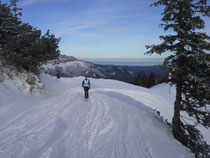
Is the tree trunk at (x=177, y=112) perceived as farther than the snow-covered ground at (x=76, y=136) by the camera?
Yes

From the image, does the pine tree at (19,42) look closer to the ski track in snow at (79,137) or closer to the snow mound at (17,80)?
the snow mound at (17,80)

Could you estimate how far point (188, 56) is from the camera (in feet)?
17.0

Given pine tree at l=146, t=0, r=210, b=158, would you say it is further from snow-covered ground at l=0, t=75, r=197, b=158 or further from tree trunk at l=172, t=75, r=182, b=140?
snow-covered ground at l=0, t=75, r=197, b=158

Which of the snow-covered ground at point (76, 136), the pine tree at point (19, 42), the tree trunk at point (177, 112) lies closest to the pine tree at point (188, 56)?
the tree trunk at point (177, 112)

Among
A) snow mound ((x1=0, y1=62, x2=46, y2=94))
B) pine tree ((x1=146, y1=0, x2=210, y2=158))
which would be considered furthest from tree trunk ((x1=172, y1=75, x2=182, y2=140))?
Result: snow mound ((x1=0, y1=62, x2=46, y2=94))

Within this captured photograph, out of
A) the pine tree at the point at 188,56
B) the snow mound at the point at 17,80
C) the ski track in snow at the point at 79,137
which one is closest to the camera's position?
the ski track in snow at the point at 79,137

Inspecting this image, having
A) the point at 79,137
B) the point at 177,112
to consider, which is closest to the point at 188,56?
the point at 177,112

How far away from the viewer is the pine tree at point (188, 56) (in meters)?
5.34

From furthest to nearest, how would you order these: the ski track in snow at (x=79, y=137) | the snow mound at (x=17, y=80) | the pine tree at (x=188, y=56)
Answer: the snow mound at (x=17, y=80) < the pine tree at (x=188, y=56) < the ski track in snow at (x=79, y=137)

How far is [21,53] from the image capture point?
33.1 feet

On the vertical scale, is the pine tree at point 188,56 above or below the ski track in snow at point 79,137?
above

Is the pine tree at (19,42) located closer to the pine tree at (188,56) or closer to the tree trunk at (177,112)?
the pine tree at (188,56)

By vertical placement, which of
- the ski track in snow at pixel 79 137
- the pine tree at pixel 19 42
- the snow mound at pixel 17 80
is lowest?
the ski track in snow at pixel 79 137

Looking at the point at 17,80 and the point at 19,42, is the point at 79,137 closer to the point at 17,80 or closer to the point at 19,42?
the point at 17,80
